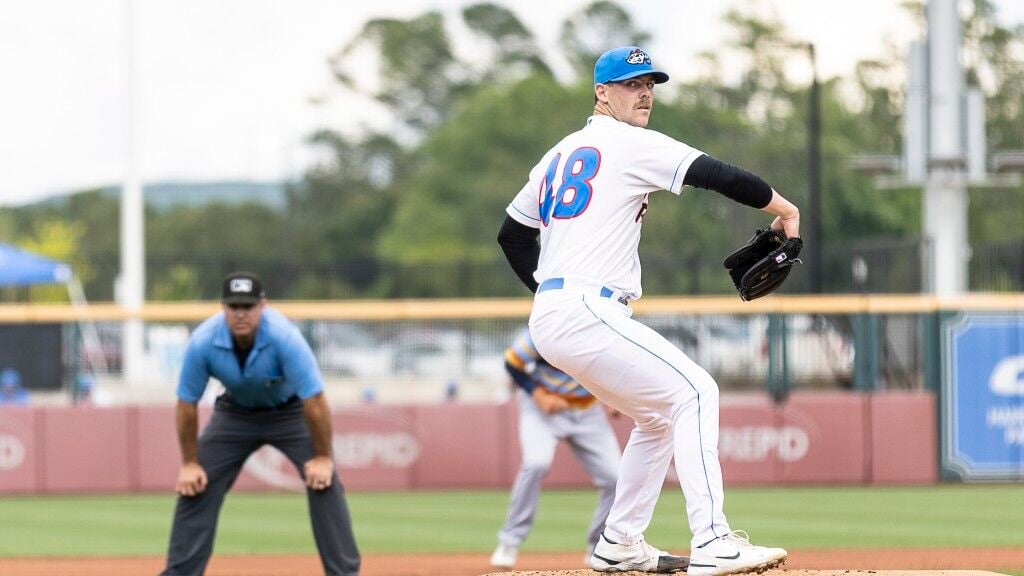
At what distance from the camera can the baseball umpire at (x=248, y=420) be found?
8125 millimetres

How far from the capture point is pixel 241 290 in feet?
26.2

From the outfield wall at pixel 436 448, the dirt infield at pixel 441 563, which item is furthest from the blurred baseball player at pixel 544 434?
the outfield wall at pixel 436 448

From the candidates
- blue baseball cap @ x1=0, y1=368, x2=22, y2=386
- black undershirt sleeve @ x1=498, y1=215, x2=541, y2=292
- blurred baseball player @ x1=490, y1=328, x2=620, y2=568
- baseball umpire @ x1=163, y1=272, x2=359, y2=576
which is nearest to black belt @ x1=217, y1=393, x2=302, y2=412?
baseball umpire @ x1=163, y1=272, x2=359, y2=576

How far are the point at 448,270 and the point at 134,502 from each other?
29.3 feet

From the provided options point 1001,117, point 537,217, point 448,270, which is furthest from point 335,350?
point 1001,117

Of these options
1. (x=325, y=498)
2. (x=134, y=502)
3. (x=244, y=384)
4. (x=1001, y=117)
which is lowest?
(x=134, y=502)

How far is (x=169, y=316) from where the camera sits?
17562 mm

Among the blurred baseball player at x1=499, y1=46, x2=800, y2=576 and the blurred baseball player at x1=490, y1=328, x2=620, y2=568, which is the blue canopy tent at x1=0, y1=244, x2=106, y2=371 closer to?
the blurred baseball player at x1=490, y1=328, x2=620, y2=568

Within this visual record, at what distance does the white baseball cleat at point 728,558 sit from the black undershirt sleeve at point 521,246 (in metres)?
1.37

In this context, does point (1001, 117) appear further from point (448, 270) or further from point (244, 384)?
point (244, 384)

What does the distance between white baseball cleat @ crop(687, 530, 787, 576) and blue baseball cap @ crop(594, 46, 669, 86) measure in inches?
72.6

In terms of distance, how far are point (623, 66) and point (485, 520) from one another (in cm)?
811

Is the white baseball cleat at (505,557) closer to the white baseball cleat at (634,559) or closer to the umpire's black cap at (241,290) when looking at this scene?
the umpire's black cap at (241,290)

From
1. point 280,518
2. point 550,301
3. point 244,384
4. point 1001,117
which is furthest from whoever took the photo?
point 1001,117
